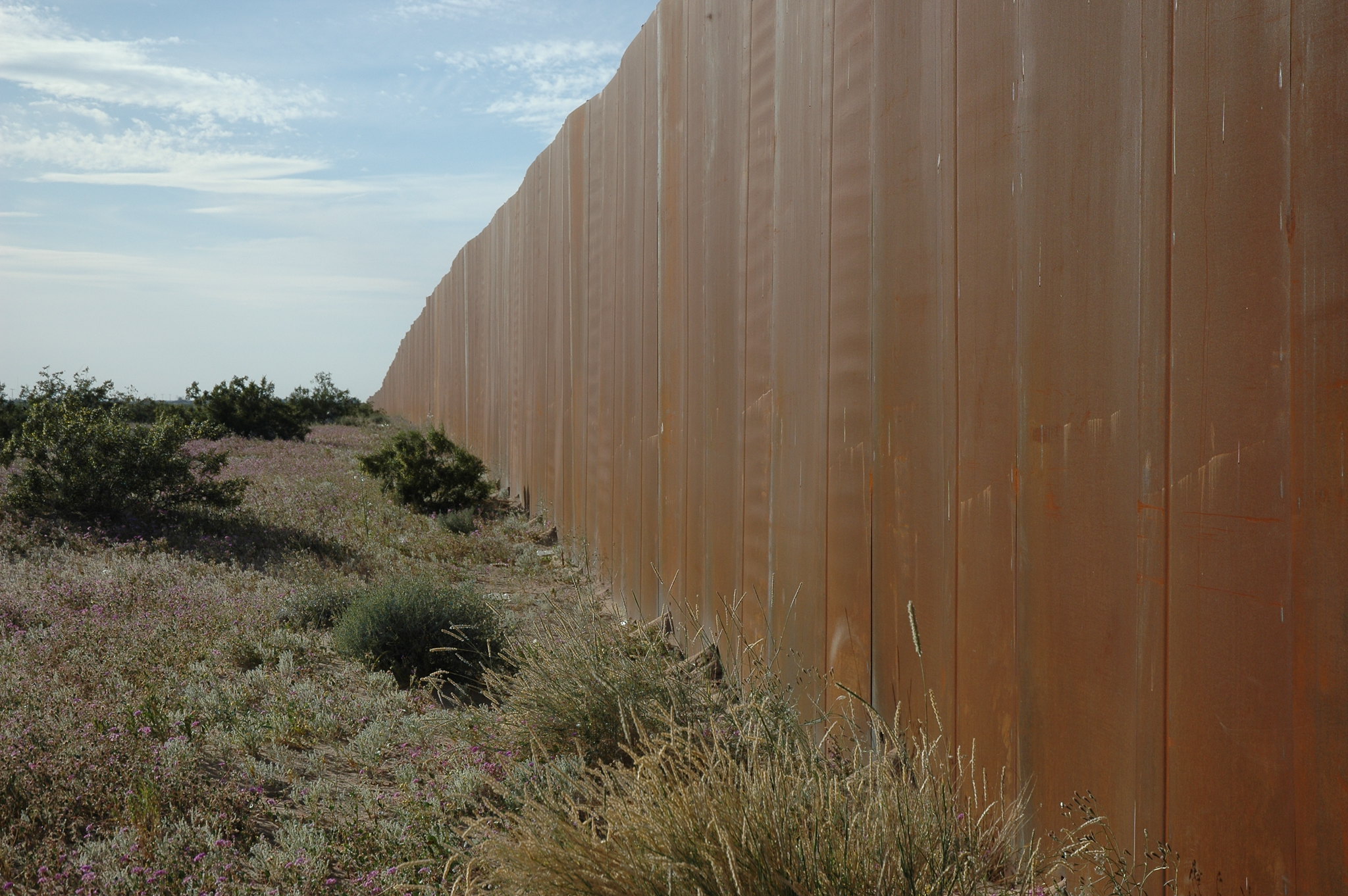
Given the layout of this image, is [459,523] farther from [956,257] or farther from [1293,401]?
[1293,401]

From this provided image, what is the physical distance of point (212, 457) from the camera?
8.45 meters

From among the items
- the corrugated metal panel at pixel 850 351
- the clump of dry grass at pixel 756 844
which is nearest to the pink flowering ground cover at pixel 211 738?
the clump of dry grass at pixel 756 844

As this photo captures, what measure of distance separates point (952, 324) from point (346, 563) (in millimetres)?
5223

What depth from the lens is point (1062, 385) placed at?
1.99 metres

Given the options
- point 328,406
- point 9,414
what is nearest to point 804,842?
point 9,414

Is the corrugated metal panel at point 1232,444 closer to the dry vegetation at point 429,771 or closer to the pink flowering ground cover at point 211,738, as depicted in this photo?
the dry vegetation at point 429,771

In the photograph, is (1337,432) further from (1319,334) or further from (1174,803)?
(1174,803)

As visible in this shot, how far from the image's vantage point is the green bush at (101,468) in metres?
7.38

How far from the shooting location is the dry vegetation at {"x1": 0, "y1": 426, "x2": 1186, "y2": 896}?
1.85 metres

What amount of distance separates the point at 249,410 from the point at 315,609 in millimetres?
14740

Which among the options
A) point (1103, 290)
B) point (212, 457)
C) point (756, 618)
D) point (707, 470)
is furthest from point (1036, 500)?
point (212, 457)

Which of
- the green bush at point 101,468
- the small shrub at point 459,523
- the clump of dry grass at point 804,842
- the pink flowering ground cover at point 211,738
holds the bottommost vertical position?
the pink flowering ground cover at point 211,738

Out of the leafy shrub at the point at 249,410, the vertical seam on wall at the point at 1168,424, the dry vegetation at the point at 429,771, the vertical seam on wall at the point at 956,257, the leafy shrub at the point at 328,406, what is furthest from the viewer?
the leafy shrub at the point at 328,406

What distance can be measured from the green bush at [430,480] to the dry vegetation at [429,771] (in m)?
3.37
